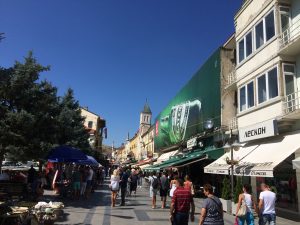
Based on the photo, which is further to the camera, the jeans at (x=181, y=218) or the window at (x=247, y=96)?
the window at (x=247, y=96)

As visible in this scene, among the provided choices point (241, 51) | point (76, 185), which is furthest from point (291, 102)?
point (76, 185)

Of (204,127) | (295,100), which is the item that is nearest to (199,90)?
(204,127)

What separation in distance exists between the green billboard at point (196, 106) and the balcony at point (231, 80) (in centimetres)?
82

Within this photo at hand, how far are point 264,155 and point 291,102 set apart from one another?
2.56 metres

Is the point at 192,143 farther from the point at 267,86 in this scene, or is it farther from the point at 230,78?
the point at 267,86

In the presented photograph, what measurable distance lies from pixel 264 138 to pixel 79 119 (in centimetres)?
2187

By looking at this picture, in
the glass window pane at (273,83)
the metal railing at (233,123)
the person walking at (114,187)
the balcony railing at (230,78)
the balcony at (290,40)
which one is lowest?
the person walking at (114,187)

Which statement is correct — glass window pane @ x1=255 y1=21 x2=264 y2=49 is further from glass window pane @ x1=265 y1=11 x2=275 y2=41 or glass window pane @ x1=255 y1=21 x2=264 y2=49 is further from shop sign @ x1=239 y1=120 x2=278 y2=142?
shop sign @ x1=239 y1=120 x2=278 y2=142

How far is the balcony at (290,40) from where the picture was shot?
15653 millimetres

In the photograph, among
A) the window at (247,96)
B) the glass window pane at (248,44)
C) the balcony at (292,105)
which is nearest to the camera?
the balcony at (292,105)

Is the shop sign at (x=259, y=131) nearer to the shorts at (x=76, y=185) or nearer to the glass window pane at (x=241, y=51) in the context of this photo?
the glass window pane at (x=241, y=51)

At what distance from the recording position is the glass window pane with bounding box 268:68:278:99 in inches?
673

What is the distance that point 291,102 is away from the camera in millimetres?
16172

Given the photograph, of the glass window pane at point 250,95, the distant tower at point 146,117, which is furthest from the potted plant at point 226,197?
the distant tower at point 146,117
